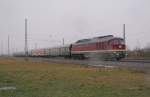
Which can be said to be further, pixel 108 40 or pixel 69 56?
pixel 69 56

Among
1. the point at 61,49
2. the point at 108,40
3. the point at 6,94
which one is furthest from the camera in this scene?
the point at 61,49

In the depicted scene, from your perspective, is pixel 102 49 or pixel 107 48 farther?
pixel 102 49

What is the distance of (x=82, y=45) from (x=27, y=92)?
42.2m

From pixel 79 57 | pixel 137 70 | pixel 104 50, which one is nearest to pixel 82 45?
pixel 79 57

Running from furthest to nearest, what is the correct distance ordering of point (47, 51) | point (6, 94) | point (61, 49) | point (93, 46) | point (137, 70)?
point (47, 51), point (61, 49), point (93, 46), point (137, 70), point (6, 94)

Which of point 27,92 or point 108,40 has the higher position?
point 108,40

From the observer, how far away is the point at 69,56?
66.4m

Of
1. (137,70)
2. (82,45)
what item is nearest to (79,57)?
(82,45)

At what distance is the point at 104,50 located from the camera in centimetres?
4781

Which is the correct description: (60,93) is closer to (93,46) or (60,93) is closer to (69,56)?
(93,46)

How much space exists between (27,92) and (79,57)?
A: 43.6 meters

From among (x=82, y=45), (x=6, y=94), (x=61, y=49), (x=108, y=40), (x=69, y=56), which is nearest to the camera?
(x=6, y=94)

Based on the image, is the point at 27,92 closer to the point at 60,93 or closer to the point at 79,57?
the point at 60,93

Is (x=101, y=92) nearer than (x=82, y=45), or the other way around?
(x=101, y=92)
